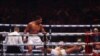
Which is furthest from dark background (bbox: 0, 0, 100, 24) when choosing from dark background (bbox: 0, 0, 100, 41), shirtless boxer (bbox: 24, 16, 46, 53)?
shirtless boxer (bbox: 24, 16, 46, 53)

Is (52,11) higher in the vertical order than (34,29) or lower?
higher

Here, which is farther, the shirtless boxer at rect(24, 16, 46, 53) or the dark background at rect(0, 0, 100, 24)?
the dark background at rect(0, 0, 100, 24)

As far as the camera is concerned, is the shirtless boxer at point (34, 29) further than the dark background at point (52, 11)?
No

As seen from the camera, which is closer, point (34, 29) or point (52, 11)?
point (34, 29)

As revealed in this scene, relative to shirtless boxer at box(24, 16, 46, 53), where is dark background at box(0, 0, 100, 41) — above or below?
above

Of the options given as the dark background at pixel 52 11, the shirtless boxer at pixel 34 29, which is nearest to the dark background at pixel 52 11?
the dark background at pixel 52 11

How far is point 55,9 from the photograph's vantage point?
12.5 meters

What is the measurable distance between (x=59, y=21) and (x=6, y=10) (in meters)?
1.80

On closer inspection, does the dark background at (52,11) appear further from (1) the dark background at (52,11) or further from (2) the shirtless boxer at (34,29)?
(2) the shirtless boxer at (34,29)

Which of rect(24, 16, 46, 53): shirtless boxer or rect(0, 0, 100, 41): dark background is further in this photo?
rect(0, 0, 100, 41): dark background

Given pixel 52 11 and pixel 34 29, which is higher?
pixel 52 11

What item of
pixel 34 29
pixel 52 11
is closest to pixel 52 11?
pixel 52 11

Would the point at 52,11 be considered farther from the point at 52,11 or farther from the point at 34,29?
the point at 34,29

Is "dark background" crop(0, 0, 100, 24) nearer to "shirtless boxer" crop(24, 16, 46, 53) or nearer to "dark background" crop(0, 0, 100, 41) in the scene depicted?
"dark background" crop(0, 0, 100, 41)
